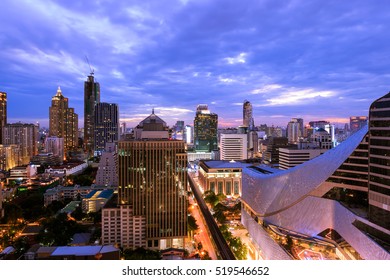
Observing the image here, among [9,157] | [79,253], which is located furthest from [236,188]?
[9,157]

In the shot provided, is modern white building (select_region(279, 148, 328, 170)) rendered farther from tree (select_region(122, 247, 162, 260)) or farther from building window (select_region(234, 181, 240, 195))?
tree (select_region(122, 247, 162, 260))

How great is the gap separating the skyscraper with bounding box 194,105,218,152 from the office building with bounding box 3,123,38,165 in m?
12.1

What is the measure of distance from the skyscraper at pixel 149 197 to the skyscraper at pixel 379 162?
4.29 metres

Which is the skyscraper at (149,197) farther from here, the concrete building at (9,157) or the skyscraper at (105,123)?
the skyscraper at (105,123)

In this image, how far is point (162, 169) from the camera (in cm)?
730

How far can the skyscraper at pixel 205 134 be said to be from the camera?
78.3 feet

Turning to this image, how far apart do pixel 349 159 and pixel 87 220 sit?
8.19m

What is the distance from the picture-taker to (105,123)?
22797mm

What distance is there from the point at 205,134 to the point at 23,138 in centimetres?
1346

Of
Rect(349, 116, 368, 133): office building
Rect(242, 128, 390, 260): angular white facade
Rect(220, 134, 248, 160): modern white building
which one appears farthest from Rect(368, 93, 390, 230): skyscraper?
Rect(220, 134, 248, 160): modern white building

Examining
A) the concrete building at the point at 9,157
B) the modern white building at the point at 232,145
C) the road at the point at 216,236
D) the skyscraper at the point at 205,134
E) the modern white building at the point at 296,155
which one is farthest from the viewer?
the skyscraper at the point at 205,134

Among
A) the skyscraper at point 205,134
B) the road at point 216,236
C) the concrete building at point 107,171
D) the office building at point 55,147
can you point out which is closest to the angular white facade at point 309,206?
the road at point 216,236

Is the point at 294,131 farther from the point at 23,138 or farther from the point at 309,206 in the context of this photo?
the point at 23,138
